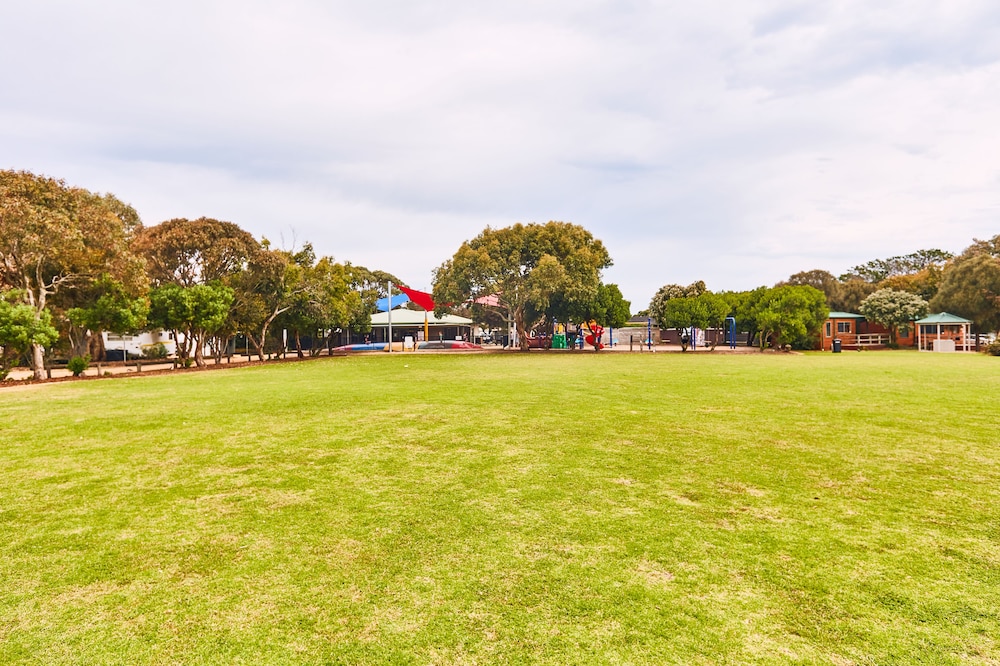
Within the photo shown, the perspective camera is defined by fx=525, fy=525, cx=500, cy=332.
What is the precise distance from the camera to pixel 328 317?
3578cm

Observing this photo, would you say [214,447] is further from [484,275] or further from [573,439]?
[484,275]

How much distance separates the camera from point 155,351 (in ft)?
129

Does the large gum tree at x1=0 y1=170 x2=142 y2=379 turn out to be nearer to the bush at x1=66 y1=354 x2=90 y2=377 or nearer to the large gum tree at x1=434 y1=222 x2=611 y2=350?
the bush at x1=66 y1=354 x2=90 y2=377

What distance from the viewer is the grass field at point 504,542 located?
10.9ft

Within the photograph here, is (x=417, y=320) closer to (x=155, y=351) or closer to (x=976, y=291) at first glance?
(x=155, y=351)

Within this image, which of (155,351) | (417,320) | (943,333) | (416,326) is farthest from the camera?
(416,326)

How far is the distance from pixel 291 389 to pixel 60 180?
16.7 m

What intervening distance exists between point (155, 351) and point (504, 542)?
43.3m

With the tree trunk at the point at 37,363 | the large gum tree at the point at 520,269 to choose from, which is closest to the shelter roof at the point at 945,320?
the large gum tree at the point at 520,269

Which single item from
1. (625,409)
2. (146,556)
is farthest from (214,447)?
(625,409)

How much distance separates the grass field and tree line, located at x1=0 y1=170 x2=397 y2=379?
15.2 m

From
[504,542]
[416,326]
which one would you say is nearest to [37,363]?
[504,542]

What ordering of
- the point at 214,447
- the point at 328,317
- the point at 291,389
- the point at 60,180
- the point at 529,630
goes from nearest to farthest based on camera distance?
the point at 529,630 → the point at 214,447 → the point at 291,389 → the point at 60,180 → the point at 328,317

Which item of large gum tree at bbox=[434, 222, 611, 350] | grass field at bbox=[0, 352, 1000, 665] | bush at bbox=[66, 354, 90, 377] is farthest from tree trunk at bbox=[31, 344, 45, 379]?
large gum tree at bbox=[434, 222, 611, 350]
